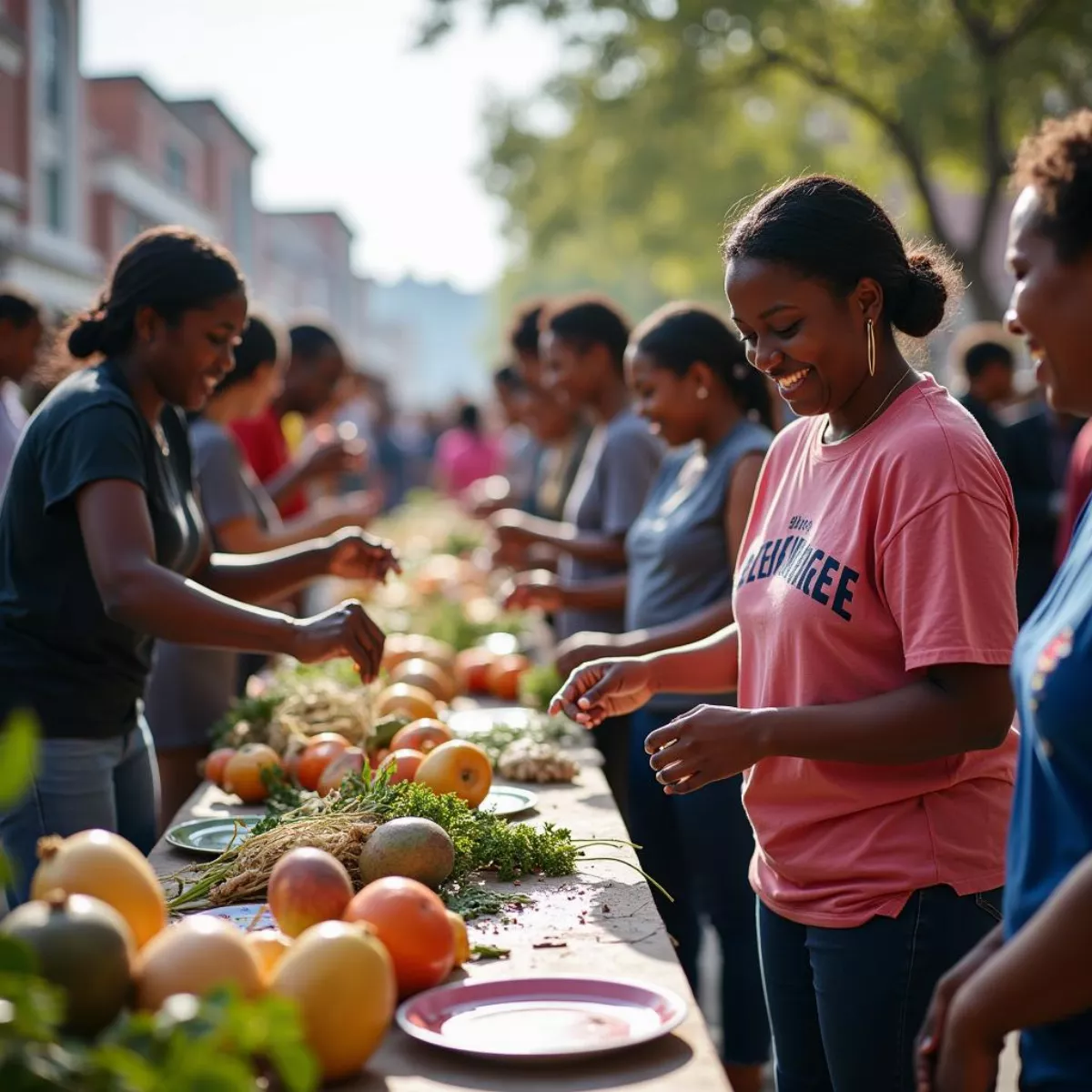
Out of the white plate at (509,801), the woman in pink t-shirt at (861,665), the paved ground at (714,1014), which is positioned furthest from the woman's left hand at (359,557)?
the paved ground at (714,1014)

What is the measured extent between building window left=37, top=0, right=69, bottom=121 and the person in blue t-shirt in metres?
25.0

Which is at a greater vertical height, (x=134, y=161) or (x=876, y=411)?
(x=134, y=161)

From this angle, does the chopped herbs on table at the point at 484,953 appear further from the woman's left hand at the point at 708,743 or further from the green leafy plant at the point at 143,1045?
the green leafy plant at the point at 143,1045

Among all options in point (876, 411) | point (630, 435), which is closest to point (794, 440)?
point (876, 411)

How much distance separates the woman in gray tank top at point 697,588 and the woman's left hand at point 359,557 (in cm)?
59

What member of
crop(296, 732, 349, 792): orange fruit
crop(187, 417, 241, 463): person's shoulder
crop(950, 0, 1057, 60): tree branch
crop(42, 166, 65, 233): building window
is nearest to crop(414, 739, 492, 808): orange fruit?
crop(296, 732, 349, 792): orange fruit

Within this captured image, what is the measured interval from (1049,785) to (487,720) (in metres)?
2.63

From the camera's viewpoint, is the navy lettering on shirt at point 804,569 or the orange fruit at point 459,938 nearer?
the orange fruit at point 459,938

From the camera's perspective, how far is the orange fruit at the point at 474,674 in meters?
5.04

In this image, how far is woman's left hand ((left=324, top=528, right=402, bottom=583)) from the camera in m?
3.68

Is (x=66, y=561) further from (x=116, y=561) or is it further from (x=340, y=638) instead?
(x=340, y=638)

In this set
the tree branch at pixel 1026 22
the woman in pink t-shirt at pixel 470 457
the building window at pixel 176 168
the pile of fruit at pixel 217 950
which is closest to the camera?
the pile of fruit at pixel 217 950

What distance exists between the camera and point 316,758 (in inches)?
126

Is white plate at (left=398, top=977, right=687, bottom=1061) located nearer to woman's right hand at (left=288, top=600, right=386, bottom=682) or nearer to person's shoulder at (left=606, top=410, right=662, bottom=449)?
woman's right hand at (left=288, top=600, right=386, bottom=682)
